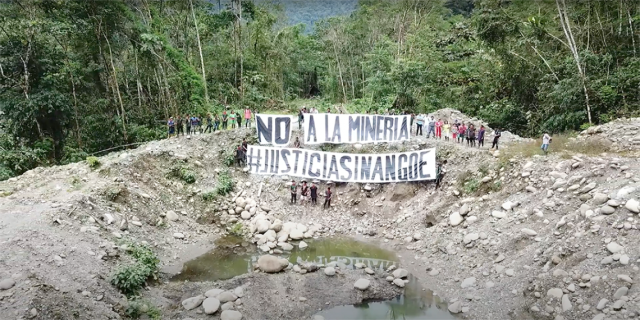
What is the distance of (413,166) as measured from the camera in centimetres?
1772

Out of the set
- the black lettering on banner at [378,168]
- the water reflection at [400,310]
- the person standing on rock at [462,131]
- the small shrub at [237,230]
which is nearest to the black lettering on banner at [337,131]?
the black lettering on banner at [378,168]

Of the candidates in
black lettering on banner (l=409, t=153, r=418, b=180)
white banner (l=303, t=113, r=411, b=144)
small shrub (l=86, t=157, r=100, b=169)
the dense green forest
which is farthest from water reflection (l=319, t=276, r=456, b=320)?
the dense green forest

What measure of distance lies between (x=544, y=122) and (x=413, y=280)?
12.6 m

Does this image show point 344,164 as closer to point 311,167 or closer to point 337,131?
point 311,167

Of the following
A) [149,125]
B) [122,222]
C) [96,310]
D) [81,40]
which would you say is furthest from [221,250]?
[81,40]

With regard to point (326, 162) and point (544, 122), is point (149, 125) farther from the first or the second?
point (544, 122)

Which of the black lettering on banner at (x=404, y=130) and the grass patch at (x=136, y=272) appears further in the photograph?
the black lettering on banner at (x=404, y=130)

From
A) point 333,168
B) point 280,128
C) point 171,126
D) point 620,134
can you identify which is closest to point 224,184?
point 280,128

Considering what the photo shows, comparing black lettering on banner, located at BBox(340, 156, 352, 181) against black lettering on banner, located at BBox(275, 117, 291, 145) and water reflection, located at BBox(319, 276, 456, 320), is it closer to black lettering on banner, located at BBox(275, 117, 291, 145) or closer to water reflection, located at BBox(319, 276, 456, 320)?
black lettering on banner, located at BBox(275, 117, 291, 145)

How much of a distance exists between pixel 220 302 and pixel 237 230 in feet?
18.1

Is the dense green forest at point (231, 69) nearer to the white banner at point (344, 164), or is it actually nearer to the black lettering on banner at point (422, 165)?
the white banner at point (344, 164)

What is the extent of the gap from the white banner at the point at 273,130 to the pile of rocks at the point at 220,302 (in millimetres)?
9072

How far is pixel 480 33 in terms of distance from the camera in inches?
852

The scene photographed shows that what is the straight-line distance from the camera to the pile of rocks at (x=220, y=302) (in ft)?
34.8
